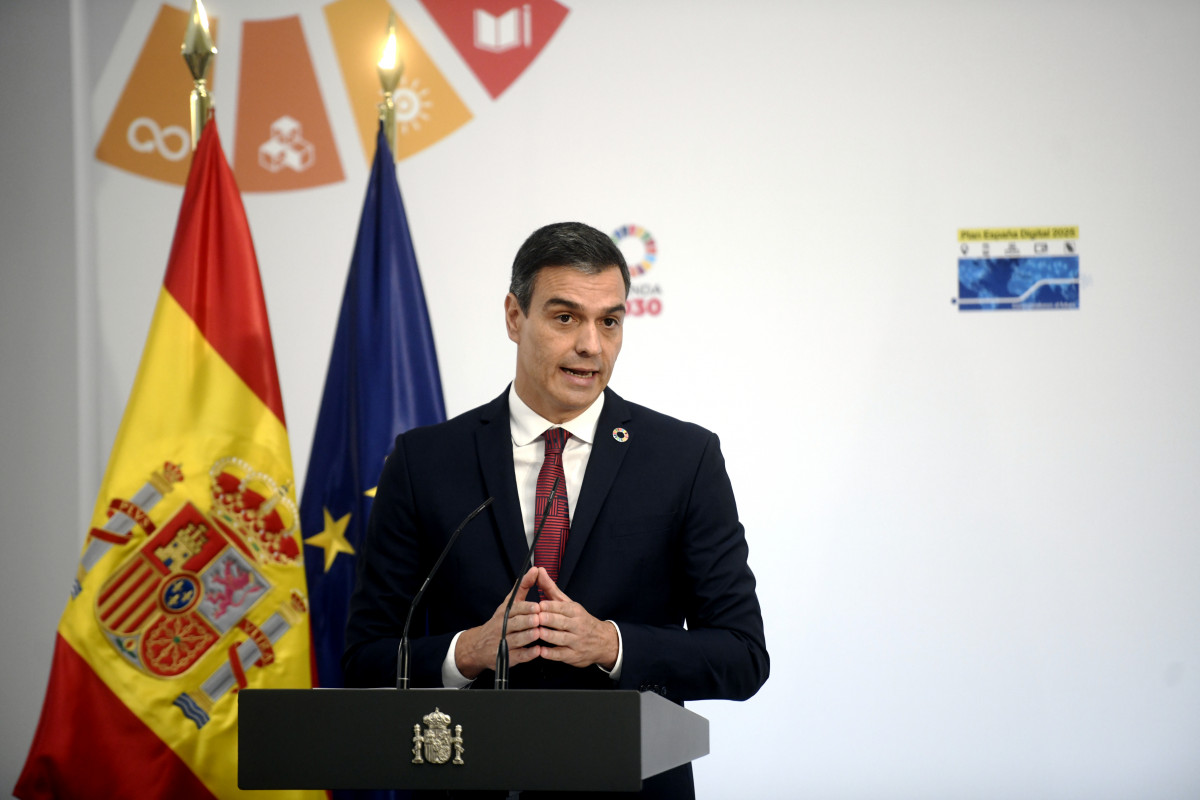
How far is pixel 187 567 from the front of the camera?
261 cm

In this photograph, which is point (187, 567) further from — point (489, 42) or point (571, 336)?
point (489, 42)

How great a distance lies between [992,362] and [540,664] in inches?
89.4

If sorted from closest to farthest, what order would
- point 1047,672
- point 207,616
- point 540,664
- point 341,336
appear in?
point 540,664
point 207,616
point 341,336
point 1047,672

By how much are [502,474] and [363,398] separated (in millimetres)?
1169

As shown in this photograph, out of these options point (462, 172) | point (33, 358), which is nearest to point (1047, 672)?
point (462, 172)

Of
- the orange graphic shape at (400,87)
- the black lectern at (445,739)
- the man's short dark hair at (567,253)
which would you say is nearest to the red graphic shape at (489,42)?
the orange graphic shape at (400,87)

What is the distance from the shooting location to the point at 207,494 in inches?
105

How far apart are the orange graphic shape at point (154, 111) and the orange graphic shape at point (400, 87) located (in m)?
0.46

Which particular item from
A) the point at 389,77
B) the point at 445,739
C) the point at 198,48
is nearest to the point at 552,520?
the point at 445,739

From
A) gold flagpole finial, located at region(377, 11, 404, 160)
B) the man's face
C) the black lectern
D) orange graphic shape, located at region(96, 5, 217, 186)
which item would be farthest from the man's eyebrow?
orange graphic shape, located at region(96, 5, 217, 186)

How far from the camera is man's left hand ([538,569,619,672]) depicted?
4.73 ft

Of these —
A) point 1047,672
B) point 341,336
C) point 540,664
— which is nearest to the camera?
point 540,664

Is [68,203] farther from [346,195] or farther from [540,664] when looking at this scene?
[540,664]

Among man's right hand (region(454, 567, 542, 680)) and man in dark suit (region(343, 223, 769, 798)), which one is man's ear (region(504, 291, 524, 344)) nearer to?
man in dark suit (region(343, 223, 769, 798))
